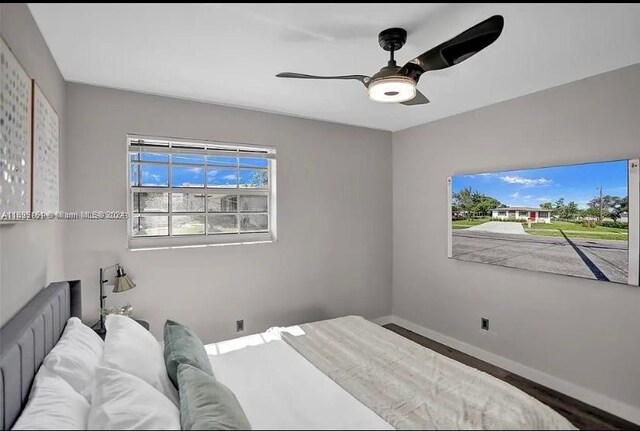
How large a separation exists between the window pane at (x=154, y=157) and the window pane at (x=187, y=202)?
1.06 ft

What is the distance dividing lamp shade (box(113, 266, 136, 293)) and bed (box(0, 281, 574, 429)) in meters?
0.38

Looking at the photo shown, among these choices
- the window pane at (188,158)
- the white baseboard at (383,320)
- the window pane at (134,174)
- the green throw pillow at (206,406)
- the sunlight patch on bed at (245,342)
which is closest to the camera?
the green throw pillow at (206,406)

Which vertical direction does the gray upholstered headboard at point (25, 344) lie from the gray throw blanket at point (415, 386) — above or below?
above

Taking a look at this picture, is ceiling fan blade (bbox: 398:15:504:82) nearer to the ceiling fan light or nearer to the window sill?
the ceiling fan light

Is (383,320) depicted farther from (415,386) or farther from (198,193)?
(198,193)

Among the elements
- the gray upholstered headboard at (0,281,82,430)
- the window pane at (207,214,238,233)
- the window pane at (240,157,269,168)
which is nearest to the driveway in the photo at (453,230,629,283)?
the window pane at (240,157,269,168)

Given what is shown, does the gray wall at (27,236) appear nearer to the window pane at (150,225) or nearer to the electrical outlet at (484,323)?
the window pane at (150,225)

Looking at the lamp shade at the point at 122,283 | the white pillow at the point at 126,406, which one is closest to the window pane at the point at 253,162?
the lamp shade at the point at 122,283

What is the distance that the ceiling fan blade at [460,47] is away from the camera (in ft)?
4.81

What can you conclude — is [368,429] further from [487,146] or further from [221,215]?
[487,146]

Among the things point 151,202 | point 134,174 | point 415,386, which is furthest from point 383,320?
point 134,174

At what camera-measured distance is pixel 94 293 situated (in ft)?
8.88

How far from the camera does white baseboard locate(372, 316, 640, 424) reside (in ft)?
7.84

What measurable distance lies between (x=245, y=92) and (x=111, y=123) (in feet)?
3.60
